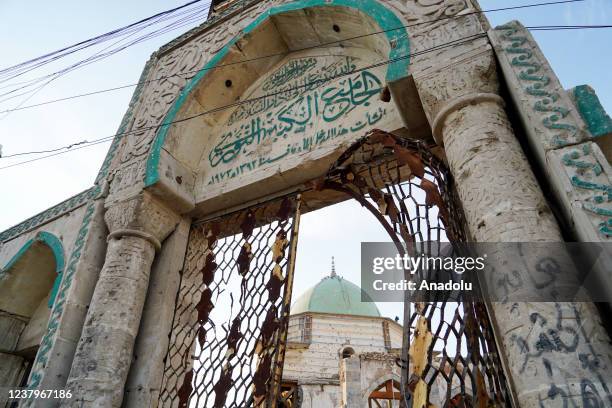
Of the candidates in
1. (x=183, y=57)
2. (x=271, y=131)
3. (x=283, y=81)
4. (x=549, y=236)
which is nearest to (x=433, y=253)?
(x=549, y=236)

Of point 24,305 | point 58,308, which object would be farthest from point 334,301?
point 58,308

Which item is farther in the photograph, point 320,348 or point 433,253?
point 320,348

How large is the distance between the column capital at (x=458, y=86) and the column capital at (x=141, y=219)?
8.44 feet

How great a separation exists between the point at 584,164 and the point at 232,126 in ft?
11.2

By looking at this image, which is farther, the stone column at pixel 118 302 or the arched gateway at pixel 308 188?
the stone column at pixel 118 302

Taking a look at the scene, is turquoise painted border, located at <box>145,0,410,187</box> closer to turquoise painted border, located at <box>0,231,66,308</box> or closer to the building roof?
turquoise painted border, located at <box>0,231,66,308</box>

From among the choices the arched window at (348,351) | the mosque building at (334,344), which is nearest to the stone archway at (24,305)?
the mosque building at (334,344)

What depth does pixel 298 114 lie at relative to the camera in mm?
3973

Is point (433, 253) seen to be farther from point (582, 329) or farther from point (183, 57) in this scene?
point (183, 57)

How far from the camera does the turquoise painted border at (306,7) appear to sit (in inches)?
116

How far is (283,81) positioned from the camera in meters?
4.49

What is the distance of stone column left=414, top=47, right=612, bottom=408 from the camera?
1532 millimetres

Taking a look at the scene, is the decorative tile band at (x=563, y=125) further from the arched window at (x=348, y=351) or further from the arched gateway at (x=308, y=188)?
the arched window at (x=348, y=351)

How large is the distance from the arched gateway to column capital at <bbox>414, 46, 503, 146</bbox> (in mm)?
11
